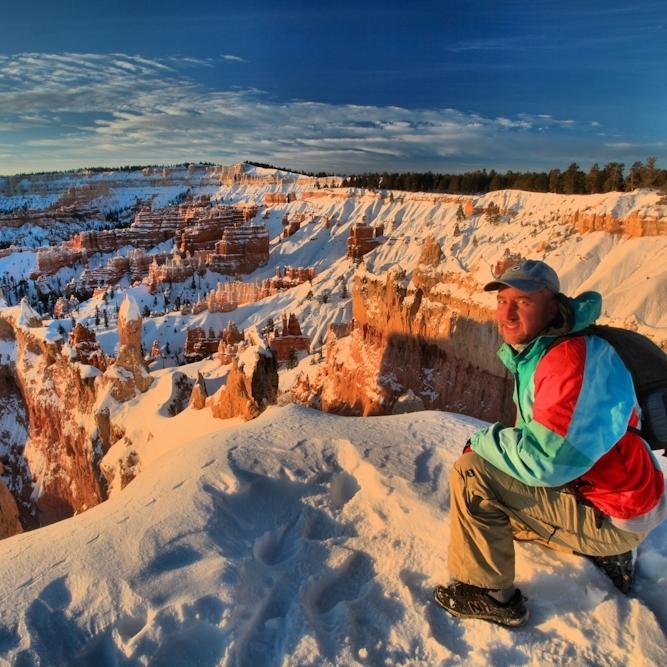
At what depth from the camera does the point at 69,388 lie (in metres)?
14.1

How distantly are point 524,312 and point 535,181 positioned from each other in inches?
2369

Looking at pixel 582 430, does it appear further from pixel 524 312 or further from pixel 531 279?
pixel 531 279

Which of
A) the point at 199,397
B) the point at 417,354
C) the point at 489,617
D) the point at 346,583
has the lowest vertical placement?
the point at 199,397

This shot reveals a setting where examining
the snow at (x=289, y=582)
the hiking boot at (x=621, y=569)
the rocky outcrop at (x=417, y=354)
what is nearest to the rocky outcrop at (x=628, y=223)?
the rocky outcrop at (x=417, y=354)

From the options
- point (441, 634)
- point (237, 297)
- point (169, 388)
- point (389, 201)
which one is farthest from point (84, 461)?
point (389, 201)

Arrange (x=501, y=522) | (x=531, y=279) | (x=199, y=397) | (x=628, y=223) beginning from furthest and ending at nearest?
1. (x=628, y=223)
2. (x=199, y=397)
3. (x=501, y=522)
4. (x=531, y=279)

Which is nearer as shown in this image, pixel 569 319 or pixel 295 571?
pixel 569 319

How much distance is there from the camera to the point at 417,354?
40.8ft

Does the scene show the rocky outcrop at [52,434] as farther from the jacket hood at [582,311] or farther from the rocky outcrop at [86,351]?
the jacket hood at [582,311]

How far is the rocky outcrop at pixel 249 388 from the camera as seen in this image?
8.79 metres

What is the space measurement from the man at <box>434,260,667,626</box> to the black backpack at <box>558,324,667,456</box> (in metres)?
0.08

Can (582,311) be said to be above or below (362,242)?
above

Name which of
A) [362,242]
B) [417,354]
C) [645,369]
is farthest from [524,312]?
[362,242]

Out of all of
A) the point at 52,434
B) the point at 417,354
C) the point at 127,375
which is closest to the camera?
the point at 127,375
